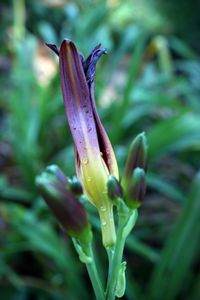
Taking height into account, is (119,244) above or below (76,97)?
below

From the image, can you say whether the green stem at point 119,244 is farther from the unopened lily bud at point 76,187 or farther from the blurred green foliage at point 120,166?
the blurred green foliage at point 120,166

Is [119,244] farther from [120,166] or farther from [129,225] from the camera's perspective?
[120,166]

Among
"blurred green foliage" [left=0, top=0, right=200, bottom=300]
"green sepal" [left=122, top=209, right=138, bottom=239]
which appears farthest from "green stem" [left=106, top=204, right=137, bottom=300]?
"blurred green foliage" [left=0, top=0, right=200, bottom=300]

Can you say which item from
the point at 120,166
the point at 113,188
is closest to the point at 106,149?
the point at 113,188

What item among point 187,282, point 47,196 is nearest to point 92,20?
point 187,282

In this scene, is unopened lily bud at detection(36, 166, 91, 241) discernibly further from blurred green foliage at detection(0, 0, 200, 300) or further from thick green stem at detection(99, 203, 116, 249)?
blurred green foliage at detection(0, 0, 200, 300)

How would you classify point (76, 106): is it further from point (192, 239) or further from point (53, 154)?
point (53, 154)

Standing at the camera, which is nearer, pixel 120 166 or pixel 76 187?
pixel 76 187
